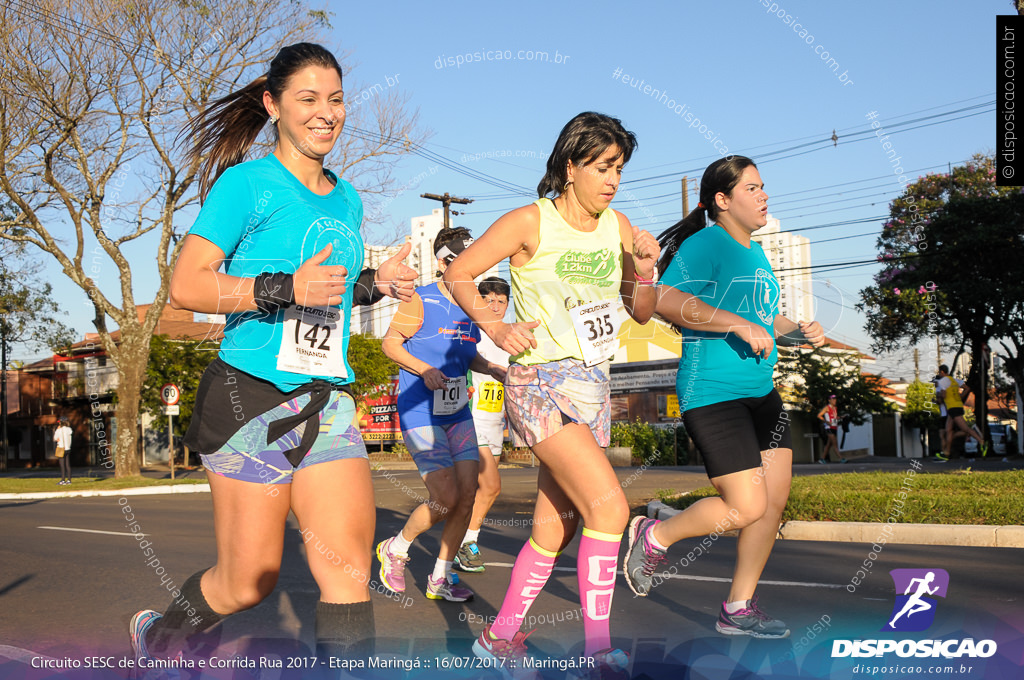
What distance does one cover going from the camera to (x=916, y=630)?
4078 mm

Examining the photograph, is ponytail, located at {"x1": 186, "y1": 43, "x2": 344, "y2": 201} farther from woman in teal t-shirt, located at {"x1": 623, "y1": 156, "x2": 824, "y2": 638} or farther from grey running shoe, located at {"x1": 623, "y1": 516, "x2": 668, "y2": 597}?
grey running shoe, located at {"x1": 623, "y1": 516, "x2": 668, "y2": 597}

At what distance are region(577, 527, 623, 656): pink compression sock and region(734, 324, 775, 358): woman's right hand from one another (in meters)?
1.08

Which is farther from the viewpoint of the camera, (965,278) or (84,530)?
(965,278)

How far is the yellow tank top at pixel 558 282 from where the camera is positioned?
345 centimetres

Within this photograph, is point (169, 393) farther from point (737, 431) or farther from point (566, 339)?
point (566, 339)

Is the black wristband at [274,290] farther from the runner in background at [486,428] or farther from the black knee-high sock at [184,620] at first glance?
the runner in background at [486,428]

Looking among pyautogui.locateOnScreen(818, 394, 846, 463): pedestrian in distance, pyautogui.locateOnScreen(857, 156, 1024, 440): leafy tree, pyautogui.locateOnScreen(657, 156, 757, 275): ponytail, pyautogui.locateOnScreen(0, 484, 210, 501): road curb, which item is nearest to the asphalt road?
pyautogui.locateOnScreen(657, 156, 757, 275): ponytail

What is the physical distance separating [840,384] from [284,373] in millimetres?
27763

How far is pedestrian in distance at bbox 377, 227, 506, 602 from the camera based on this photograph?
5445 millimetres

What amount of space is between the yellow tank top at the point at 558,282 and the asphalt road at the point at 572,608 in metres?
1.21

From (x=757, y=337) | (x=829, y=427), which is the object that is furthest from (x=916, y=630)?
(x=829, y=427)

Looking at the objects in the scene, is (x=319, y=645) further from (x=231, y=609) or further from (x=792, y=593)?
(x=792, y=593)
